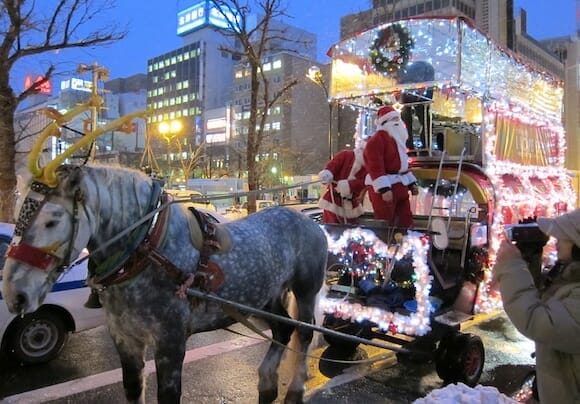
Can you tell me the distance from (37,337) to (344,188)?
13.4 feet

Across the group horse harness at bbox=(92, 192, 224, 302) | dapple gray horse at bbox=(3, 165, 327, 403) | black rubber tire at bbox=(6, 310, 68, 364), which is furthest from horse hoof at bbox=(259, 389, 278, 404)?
black rubber tire at bbox=(6, 310, 68, 364)

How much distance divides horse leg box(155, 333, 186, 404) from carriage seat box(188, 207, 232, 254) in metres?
0.63

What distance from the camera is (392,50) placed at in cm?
642

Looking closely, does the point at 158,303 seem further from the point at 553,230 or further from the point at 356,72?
the point at 356,72

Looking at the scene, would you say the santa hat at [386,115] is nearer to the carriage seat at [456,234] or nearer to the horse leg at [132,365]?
the carriage seat at [456,234]

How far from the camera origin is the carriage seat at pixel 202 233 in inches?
129

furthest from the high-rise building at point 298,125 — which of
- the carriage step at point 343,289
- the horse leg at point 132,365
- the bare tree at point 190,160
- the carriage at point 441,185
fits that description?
the horse leg at point 132,365

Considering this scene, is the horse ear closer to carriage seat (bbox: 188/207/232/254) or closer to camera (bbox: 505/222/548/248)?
carriage seat (bbox: 188/207/232/254)

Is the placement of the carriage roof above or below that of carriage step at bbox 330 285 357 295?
above

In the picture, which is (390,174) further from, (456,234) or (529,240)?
(529,240)

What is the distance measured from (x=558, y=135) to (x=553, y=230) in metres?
7.92

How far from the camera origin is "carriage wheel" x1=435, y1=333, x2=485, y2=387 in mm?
4977

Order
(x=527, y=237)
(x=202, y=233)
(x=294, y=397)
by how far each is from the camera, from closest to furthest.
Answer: (x=527, y=237) < (x=202, y=233) < (x=294, y=397)

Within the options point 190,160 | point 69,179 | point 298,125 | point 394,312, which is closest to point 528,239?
point 69,179
